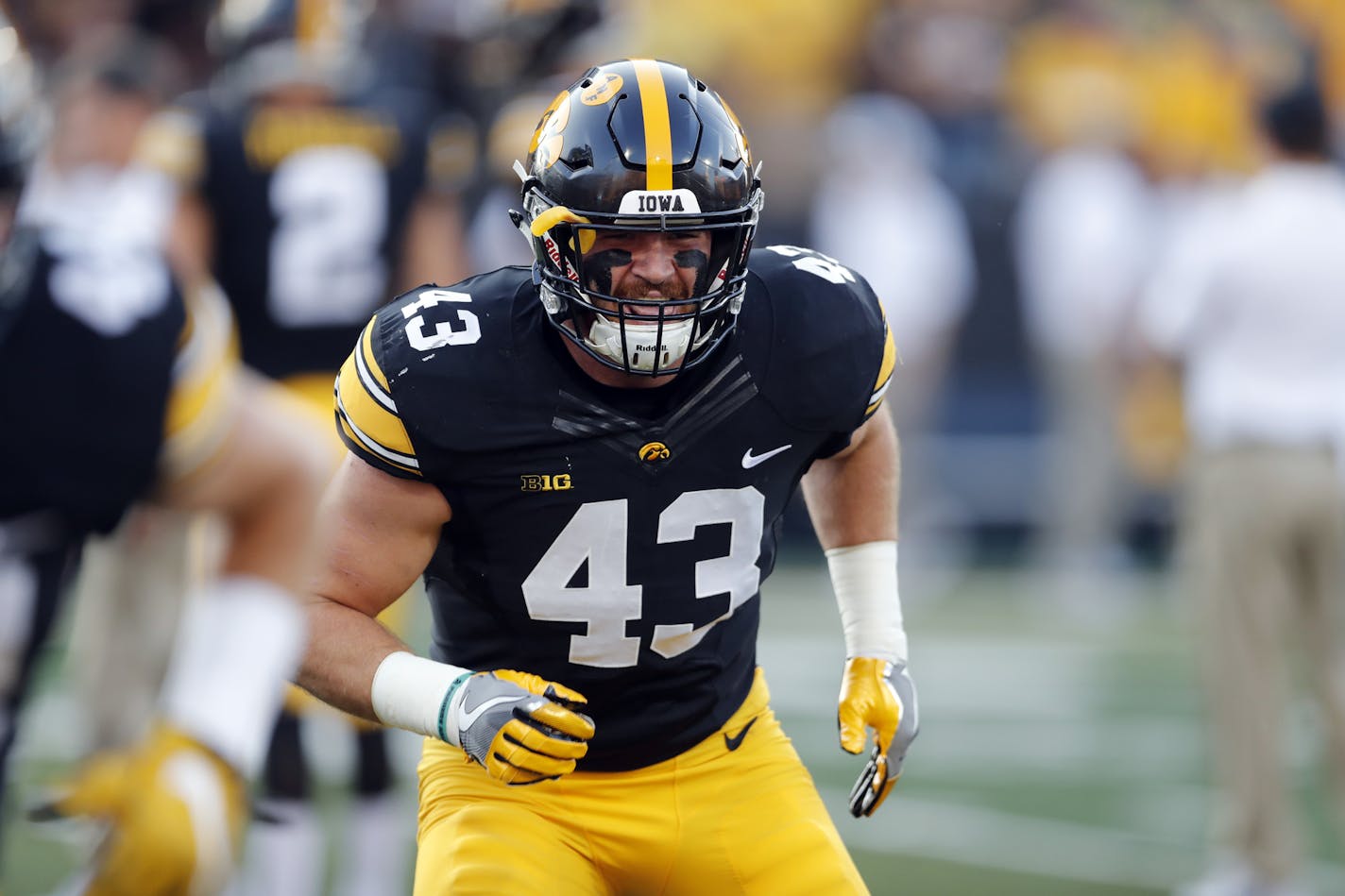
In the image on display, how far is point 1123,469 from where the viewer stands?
432 inches

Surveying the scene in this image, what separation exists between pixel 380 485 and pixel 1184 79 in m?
9.30

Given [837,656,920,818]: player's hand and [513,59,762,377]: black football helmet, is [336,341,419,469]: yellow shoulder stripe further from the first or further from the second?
[837,656,920,818]: player's hand

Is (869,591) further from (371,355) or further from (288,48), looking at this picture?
(288,48)

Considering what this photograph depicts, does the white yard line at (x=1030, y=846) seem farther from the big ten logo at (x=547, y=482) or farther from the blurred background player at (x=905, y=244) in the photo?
the blurred background player at (x=905, y=244)

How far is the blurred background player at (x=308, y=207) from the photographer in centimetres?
482

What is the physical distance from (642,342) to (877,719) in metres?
0.71

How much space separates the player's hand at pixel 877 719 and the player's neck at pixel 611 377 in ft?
1.77

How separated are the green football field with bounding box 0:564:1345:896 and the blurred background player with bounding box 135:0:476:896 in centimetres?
87

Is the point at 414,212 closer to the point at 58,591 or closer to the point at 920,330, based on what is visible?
the point at 58,591

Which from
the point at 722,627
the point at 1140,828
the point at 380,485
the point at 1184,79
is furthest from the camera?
the point at 1184,79

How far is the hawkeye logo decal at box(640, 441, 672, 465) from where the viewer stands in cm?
276

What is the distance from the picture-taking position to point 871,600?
3.08m

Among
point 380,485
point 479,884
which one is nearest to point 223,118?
point 380,485

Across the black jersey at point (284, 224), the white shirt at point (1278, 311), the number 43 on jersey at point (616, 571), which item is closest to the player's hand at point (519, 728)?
the number 43 on jersey at point (616, 571)
